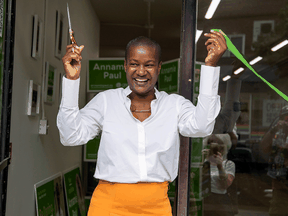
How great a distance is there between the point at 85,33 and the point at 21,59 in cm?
215

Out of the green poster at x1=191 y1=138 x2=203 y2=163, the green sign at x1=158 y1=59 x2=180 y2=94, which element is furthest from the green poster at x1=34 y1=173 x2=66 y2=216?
the green sign at x1=158 y1=59 x2=180 y2=94

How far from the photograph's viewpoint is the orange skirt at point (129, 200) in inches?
61.3

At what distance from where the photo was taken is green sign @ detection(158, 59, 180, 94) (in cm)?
377

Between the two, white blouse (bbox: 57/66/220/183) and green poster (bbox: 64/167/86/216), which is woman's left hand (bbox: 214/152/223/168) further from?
green poster (bbox: 64/167/86/216)

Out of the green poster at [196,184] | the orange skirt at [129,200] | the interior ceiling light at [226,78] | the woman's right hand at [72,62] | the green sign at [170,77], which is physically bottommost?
the green poster at [196,184]

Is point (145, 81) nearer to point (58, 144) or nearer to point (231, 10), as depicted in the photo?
point (231, 10)

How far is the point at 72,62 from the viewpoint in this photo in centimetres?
148

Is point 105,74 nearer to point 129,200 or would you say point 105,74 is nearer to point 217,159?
point 217,159

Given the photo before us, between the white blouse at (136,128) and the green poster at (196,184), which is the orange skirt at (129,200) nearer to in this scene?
the white blouse at (136,128)

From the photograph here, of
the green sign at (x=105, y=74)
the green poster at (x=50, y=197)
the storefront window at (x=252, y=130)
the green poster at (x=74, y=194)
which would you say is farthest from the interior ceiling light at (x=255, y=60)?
the green poster at (x=74, y=194)

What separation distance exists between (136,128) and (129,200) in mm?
365

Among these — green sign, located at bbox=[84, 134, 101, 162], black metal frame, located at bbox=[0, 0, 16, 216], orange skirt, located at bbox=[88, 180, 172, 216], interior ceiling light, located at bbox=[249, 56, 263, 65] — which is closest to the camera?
orange skirt, located at bbox=[88, 180, 172, 216]

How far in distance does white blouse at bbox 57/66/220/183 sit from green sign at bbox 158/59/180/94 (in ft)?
6.93

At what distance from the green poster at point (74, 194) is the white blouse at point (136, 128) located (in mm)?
2080
